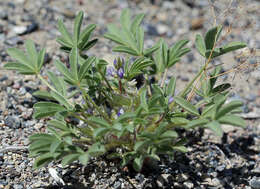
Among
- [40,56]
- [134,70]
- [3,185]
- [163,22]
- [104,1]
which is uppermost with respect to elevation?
[104,1]

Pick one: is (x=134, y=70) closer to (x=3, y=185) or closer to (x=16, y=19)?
(x=3, y=185)

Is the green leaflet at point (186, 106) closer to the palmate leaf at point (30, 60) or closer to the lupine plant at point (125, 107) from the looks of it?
the lupine plant at point (125, 107)

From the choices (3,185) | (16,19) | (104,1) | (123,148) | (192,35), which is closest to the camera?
(3,185)

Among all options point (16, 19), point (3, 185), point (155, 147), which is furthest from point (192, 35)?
point (3, 185)

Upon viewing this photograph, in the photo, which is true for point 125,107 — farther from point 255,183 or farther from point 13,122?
point 255,183

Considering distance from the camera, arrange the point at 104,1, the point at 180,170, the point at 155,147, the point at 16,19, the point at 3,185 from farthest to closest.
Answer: the point at 104,1
the point at 16,19
the point at 180,170
the point at 3,185
the point at 155,147

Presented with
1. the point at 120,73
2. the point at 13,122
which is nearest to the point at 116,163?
the point at 120,73

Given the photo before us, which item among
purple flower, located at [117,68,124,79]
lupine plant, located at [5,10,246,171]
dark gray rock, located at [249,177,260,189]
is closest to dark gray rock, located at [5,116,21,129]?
lupine plant, located at [5,10,246,171]

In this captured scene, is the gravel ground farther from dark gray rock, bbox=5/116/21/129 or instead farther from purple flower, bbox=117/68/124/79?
purple flower, bbox=117/68/124/79
